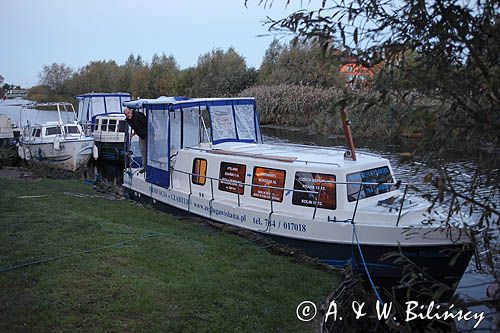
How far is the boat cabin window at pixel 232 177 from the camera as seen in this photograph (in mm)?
12266

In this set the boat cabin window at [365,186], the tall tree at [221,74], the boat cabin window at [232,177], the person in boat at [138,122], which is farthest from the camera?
the tall tree at [221,74]

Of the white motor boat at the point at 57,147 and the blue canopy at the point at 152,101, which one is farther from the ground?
the blue canopy at the point at 152,101

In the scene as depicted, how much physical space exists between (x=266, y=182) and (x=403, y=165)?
26.8ft

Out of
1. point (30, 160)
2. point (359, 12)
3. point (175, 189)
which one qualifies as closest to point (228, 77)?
point (30, 160)

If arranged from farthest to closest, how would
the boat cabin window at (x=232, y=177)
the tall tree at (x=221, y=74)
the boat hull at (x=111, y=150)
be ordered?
1. the tall tree at (x=221, y=74)
2. the boat hull at (x=111, y=150)
3. the boat cabin window at (x=232, y=177)

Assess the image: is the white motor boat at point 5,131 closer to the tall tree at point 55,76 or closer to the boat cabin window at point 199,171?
the boat cabin window at point 199,171

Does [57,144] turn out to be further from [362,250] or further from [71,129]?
[362,250]

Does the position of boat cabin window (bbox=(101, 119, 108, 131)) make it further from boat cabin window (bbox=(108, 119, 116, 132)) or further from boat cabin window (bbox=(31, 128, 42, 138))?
boat cabin window (bbox=(31, 128, 42, 138))

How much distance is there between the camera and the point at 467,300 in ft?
11.7

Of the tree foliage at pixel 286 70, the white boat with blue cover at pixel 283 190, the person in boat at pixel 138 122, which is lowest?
the white boat with blue cover at pixel 283 190

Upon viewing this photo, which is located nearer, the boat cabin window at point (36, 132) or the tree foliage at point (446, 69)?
the tree foliage at point (446, 69)

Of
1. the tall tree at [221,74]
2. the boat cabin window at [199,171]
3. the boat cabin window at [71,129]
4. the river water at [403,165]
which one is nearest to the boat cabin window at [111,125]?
the river water at [403,165]

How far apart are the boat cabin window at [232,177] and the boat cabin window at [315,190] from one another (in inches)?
61.6

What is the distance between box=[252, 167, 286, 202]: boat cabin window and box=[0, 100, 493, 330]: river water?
247cm
